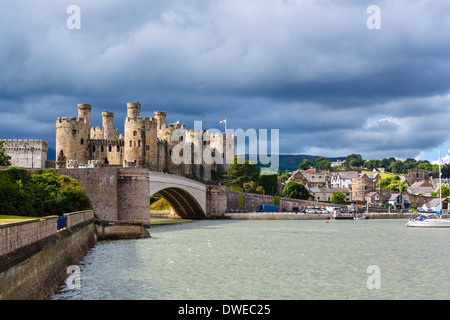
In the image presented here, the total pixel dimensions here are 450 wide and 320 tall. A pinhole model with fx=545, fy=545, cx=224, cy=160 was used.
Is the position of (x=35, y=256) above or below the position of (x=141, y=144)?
below

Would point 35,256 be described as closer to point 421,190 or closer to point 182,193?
point 182,193

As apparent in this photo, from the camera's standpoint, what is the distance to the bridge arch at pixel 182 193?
51156 millimetres

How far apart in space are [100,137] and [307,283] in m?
66.4

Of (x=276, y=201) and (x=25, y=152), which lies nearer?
(x=25, y=152)

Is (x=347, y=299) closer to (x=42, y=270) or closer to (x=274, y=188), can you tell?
(x=42, y=270)

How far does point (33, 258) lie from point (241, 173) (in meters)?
76.9

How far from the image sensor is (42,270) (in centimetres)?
1470

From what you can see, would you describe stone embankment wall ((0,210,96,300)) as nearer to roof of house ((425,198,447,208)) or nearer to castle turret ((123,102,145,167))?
castle turret ((123,102,145,167))

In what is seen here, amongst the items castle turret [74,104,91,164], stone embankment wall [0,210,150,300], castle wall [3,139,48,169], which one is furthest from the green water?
castle turret [74,104,91,164]

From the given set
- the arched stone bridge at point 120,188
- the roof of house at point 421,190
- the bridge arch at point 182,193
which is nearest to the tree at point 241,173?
the bridge arch at point 182,193

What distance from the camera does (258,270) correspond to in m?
22.3

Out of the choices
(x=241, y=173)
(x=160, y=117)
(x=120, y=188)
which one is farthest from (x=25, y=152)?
(x=241, y=173)

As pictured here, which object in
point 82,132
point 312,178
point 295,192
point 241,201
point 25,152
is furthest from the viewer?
point 312,178

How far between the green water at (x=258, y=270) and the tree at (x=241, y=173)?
54899 mm
